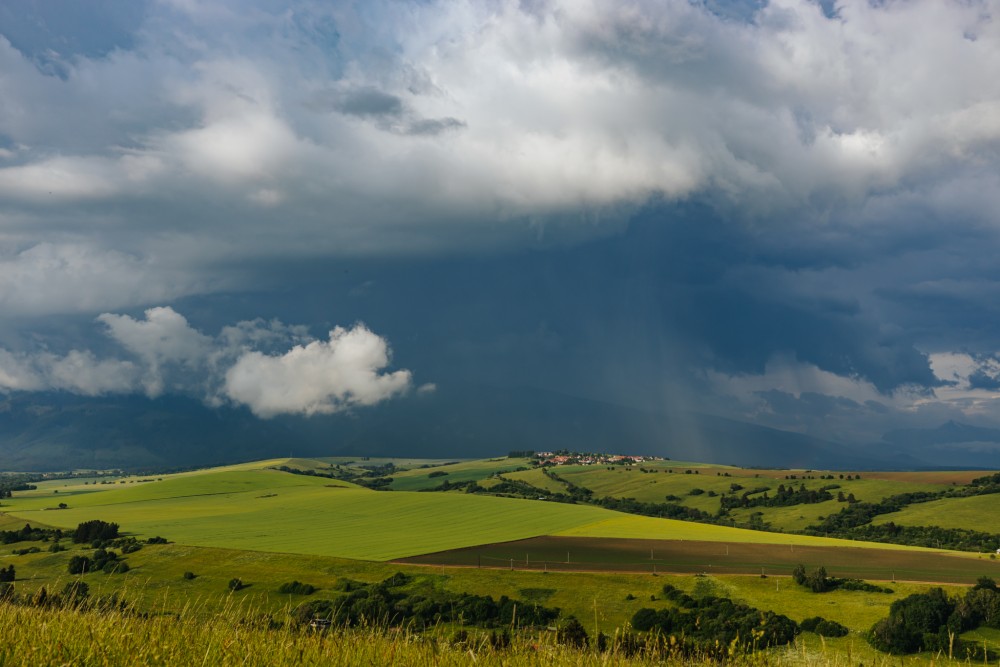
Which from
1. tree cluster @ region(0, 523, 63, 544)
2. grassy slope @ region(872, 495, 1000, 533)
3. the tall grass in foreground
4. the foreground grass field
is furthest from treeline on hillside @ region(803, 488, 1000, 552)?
tree cluster @ region(0, 523, 63, 544)

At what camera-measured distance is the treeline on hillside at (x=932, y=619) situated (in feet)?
175

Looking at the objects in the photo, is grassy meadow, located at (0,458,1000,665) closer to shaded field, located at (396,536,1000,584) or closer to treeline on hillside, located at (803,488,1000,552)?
shaded field, located at (396,536,1000,584)

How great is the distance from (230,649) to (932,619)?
67.5 m

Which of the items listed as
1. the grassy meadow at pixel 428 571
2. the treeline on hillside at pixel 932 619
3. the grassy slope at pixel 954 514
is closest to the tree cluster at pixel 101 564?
the grassy meadow at pixel 428 571

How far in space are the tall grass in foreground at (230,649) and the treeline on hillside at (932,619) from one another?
5375 cm

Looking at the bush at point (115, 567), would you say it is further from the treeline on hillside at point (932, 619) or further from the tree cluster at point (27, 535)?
the treeline on hillside at point (932, 619)

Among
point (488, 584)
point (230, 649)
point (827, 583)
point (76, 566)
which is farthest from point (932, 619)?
point (76, 566)

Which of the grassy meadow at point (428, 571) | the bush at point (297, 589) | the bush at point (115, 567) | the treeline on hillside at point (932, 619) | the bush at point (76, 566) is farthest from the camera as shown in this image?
the bush at point (76, 566)

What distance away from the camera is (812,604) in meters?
68.1

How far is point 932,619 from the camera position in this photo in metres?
58.6

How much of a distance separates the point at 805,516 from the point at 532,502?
69.1 m

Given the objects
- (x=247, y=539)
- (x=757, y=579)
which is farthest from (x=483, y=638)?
(x=247, y=539)

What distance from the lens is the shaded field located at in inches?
3287

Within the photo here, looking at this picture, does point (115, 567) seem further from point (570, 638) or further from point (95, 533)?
point (570, 638)
